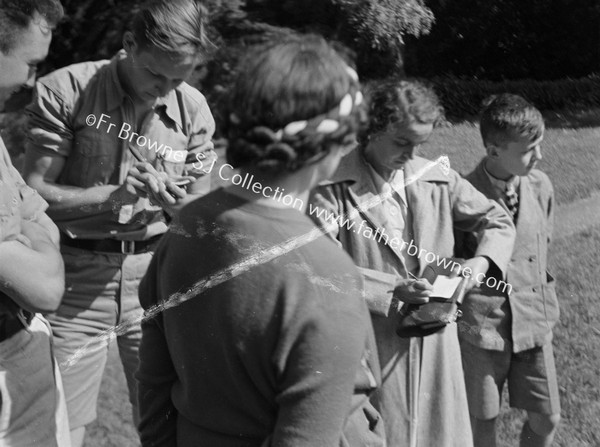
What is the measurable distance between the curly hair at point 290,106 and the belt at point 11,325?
98 cm

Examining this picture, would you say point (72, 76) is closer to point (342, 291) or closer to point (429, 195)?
point (429, 195)

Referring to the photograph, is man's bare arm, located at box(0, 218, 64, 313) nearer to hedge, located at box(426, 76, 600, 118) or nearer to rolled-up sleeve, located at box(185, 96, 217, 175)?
rolled-up sleeve, located at box(185, 96, 217, 175)

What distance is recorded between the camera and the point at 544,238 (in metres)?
3.55

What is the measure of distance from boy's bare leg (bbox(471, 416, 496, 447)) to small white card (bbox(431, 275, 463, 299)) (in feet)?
2.96

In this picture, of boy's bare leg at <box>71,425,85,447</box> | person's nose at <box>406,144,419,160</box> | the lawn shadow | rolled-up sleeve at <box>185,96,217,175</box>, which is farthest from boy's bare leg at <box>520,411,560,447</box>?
the lawn shadow

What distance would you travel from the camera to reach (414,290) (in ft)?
9.37

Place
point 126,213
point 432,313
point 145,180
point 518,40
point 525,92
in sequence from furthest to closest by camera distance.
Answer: point 518,40 < point 525,92 < point 126,213 < point 145,180 < point 432,313

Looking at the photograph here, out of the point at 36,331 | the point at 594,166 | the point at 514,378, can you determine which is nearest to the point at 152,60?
the point at 36,331

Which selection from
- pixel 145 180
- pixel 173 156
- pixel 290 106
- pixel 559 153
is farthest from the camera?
pixel 559 153

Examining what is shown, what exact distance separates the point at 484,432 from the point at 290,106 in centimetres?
239

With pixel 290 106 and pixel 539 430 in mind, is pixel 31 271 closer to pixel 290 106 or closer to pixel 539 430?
pixel 290 106

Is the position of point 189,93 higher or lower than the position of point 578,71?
higher

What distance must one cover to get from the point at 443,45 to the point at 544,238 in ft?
35.8

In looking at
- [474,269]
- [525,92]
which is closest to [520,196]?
[474,269]
